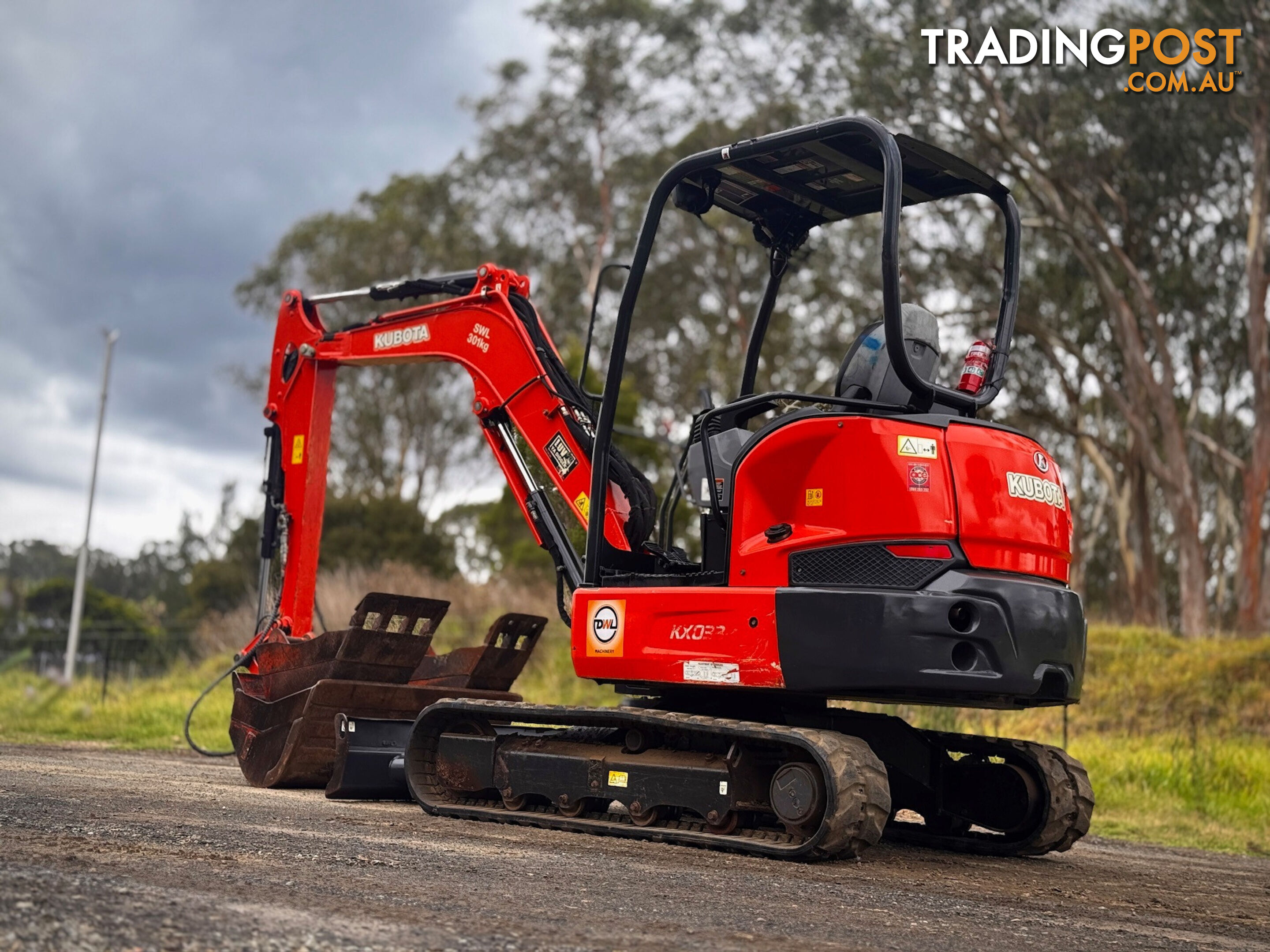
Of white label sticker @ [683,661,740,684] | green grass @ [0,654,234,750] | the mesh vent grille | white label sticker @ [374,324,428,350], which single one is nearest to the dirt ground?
white label sticker @ [683,661,740,684]

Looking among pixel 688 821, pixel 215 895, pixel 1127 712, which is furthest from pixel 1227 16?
pixel 215 895

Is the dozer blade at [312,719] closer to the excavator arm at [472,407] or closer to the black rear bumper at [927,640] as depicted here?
the excavator arm at [472,407]

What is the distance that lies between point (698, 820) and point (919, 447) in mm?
2121

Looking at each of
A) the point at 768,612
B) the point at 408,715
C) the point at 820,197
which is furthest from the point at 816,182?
the point at 408,715

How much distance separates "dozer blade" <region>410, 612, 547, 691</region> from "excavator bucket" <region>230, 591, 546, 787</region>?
0.01 m

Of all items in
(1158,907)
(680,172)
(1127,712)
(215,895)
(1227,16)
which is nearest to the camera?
(215,895)

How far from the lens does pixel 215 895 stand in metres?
3.88

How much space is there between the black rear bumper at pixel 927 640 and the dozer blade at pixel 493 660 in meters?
2.92

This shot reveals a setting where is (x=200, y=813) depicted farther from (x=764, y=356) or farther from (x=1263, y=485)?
(x=764, y=356)

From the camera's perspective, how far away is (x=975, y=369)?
654cm

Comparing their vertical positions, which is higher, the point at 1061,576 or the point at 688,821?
the point at 1061,576

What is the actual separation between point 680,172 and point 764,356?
28008 mm

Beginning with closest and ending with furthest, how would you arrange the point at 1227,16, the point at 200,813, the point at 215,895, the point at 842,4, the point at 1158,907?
the point at 215,895 < the point at 1158,907 < the point at 200,813 < the point at 1227,16 < the point at 842,4

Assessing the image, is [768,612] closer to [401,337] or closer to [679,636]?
[679,636]
